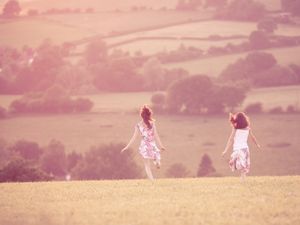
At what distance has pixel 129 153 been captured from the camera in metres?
77.5

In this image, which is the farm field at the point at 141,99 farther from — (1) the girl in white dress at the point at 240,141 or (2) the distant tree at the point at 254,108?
(1) the girl in white dress at the point at 240,141

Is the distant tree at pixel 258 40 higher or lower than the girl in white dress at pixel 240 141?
lower

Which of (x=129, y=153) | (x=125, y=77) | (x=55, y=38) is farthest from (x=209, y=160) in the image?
(x=55, y=38)

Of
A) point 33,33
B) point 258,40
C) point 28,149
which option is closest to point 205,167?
point 28,149

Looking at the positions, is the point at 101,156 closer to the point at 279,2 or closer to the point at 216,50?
the point at 216,50

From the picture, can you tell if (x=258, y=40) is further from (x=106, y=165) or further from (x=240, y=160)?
(x=240, y=160)

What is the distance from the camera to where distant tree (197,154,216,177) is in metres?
73.3

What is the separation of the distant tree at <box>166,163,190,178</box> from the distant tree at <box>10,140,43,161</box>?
62.4 ft

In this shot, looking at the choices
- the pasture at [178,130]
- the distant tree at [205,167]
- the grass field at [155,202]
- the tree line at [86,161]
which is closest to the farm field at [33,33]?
the pasture at [178,130]

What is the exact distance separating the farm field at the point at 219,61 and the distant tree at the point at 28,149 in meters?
34.0

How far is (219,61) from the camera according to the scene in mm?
110625

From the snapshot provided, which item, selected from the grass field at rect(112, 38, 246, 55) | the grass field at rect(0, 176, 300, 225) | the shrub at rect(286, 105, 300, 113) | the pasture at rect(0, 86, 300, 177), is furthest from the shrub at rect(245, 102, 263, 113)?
the grass field at rect(0, 176, 300, 225)

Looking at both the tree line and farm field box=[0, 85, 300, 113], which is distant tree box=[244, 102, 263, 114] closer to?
farm field box=[0, 85, 300, 113]

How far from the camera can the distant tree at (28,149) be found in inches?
3275
